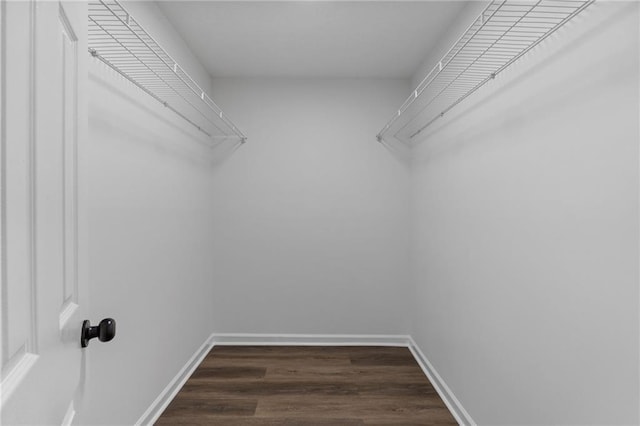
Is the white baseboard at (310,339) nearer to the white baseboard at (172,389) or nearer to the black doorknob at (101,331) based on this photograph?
the white baseboard at (172,389)

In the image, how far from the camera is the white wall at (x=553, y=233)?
3.41ft

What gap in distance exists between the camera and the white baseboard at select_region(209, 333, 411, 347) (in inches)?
132

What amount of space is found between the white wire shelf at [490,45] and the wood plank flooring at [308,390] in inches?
70.4

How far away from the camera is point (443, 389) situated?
7.94 feet

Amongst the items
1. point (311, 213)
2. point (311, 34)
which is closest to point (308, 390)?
point (311, 213)

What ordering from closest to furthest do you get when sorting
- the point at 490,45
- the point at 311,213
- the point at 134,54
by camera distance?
1. the point at 134,54
2. the point at 490,45
3. the point at 311,213

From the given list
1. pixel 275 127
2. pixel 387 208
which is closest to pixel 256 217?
pixel 275 127

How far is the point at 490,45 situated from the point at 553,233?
2.89ft

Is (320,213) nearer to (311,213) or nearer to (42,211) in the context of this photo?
(311,213)

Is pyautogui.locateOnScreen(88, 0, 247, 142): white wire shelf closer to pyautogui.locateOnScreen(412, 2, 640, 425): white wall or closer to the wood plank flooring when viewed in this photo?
pyautogui.locateOnScreen(412, 2, 640, 425): white wall

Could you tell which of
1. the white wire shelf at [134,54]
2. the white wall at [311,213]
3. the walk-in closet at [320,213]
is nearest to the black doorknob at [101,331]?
the walk-in closet at [320,213]

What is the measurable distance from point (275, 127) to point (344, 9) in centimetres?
133

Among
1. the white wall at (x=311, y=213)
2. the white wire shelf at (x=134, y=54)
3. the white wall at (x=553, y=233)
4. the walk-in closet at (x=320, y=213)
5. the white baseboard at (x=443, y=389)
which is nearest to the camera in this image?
the walk-in closet at (x=320, y=213)

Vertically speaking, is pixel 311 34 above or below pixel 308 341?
above
